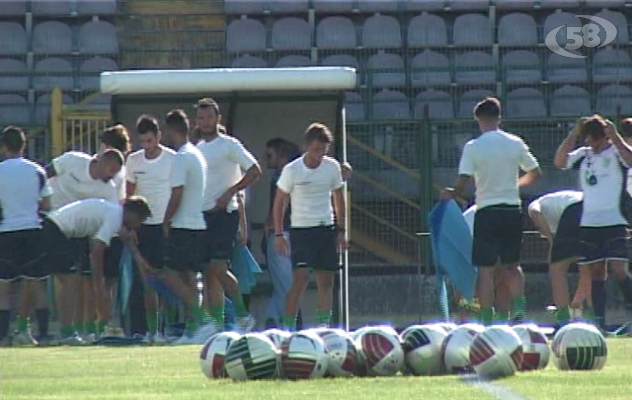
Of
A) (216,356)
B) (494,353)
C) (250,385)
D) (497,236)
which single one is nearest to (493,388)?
(494,353)

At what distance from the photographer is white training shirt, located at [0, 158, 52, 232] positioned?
14695 mm

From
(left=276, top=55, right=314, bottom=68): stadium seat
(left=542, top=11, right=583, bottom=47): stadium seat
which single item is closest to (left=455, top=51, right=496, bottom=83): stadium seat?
(left=542, top=11, right=583, bottom=47): stadium seat

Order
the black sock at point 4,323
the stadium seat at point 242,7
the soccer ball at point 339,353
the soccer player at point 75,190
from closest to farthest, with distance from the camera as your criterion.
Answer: the soccer ball at point 339,353
the black sock at point 4,323
the soccer player at point 75,190
the stadium seat at point 242,7

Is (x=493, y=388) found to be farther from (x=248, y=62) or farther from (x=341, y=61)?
(x=248, y=62)

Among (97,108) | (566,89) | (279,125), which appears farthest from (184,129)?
(566,89)

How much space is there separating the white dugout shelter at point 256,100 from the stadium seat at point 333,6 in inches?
344

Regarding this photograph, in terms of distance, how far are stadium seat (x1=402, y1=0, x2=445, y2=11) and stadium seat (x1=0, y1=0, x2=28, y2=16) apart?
624 centimetres

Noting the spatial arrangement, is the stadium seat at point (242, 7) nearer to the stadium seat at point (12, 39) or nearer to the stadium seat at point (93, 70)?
the stadium seat at point (93, 70)

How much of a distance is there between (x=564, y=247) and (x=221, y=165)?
3287mm

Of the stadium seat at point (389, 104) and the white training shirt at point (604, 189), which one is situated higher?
the stadium seat at point (389, 104)

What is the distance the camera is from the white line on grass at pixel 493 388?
7.87 m

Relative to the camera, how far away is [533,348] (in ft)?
31.7

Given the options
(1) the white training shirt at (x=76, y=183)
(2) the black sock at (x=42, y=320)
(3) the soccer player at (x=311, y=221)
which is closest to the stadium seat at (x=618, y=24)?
(3) the soccer player at (x=311, y=221)

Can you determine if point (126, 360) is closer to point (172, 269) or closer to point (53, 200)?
point (172, 269)
